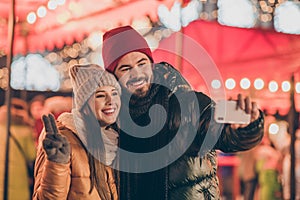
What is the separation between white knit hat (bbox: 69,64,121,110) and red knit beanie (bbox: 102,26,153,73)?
0.07 metres

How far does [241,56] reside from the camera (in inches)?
141

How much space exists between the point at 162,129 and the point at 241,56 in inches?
37.6

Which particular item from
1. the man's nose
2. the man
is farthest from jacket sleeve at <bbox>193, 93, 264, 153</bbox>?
the man's nose

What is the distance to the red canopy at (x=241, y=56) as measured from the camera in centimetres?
308

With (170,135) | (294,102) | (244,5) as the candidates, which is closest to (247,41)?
(244,5)

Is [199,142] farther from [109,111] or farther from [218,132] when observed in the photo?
[109,111]

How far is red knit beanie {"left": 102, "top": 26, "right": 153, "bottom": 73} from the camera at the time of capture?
9.05 feet

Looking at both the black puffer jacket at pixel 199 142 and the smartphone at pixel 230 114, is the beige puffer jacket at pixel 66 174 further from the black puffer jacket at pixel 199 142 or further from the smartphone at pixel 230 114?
the smartphone at pixel 230 114

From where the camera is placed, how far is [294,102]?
377 cm

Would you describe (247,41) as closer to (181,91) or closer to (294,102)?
(294,102)

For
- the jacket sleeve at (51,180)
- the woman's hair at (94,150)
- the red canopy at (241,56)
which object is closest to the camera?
the jacket sleeve at (51,180)

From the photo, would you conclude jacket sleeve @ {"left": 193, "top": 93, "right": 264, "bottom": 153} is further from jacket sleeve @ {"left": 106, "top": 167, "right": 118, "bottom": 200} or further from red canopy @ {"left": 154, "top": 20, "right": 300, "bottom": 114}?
jacket sleeve @ {"left": 106, "top": 167, "right": 118, "bottom": 200}

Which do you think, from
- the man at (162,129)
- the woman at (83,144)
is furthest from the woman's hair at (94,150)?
the man at (162,129)

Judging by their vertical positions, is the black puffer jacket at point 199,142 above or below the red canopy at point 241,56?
below
